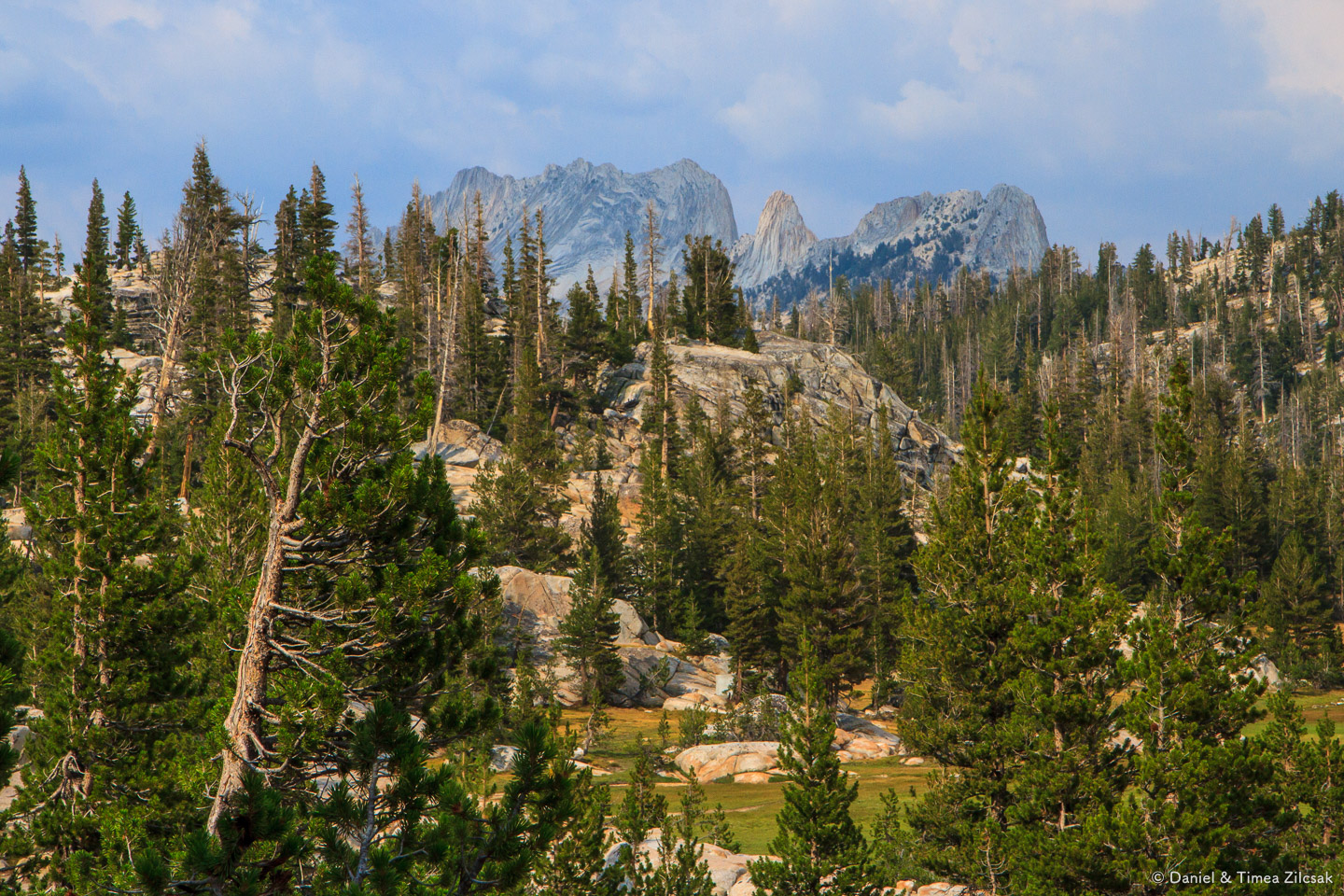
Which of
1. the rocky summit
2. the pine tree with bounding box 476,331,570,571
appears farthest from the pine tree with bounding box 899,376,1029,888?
the rocky summit

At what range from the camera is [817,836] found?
1650cm

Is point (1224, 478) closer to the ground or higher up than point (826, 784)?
higher up

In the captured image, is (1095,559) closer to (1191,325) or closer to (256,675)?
(256,675)

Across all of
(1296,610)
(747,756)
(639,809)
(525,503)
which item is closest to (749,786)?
Result: (747,756)

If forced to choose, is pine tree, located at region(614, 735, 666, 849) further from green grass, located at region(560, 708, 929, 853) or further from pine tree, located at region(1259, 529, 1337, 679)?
pine tree, located at region(1259, 529, 1337, 679)

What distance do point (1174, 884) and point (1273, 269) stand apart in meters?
191

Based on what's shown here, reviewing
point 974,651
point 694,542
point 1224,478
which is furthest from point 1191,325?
point 974,651

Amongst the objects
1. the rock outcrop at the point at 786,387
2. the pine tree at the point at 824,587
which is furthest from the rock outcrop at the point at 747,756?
the rock outcrop at the point at 786,387

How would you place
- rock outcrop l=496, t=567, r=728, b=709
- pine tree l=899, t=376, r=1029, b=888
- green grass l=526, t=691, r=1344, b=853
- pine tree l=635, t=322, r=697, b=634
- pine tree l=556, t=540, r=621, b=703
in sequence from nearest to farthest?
pine tree l=899, t=376, r=1029, b=888
green grass l=526, t=691, r=1344, b=853
pine tree l=556, t=540, r=621, b=703
rock outcrop l=496, t=567, r=728, b=709
pine tree l=635, t=322, r=697, b=634

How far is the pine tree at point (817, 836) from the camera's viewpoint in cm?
1625

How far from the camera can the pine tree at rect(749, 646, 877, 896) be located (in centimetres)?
1625

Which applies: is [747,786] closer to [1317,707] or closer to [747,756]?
[747,756]

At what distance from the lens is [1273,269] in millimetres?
166875

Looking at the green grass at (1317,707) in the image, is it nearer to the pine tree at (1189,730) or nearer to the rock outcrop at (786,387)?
the pine tree at (1189,730)
